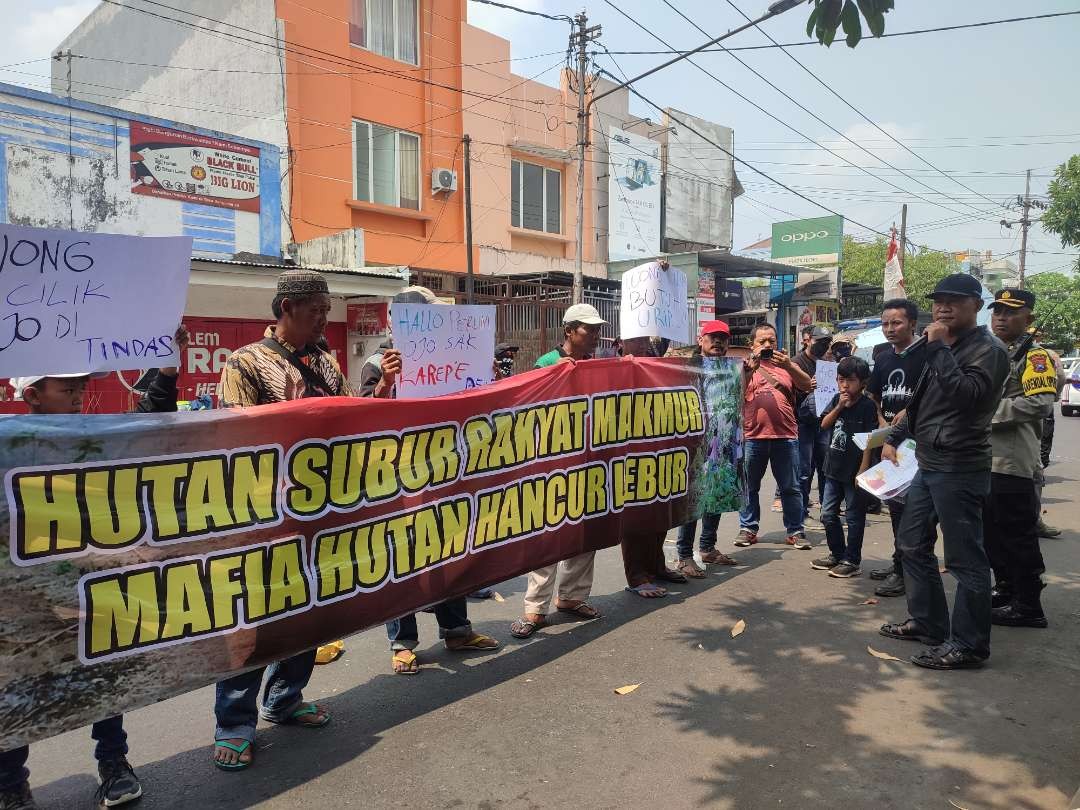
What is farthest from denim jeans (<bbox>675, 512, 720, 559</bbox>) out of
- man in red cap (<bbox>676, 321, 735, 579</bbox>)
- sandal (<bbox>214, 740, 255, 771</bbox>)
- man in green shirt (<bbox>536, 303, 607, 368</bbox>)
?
sandal (<bbox>214, 740, 255, 771</bbox>)

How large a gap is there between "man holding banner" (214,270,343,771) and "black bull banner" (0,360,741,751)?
169mm

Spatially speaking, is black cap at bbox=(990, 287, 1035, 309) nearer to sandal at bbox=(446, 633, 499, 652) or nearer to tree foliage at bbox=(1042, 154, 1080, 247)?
sandal at bbox=(446, 633, 499, 652)

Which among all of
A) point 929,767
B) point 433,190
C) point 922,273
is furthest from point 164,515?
point 922,273

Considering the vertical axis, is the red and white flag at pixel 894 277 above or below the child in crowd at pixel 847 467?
above

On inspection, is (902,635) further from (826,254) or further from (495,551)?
(826,254)

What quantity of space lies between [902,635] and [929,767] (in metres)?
1.47

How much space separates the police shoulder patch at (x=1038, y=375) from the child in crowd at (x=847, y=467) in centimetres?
117

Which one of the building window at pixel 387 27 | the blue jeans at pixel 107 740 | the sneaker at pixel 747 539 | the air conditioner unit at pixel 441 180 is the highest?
the building window at pixel 387 27

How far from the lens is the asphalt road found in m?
2.97

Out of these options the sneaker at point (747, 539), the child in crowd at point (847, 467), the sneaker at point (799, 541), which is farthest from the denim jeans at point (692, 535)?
the sneaker at point (799, 541)

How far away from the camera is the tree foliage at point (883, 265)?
45312 mm

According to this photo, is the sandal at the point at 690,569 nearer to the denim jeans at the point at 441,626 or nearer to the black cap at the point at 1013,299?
the denim jeans at the point at 441,626

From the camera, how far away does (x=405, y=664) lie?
4.09 metres

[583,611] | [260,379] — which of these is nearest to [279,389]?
[260,379]
